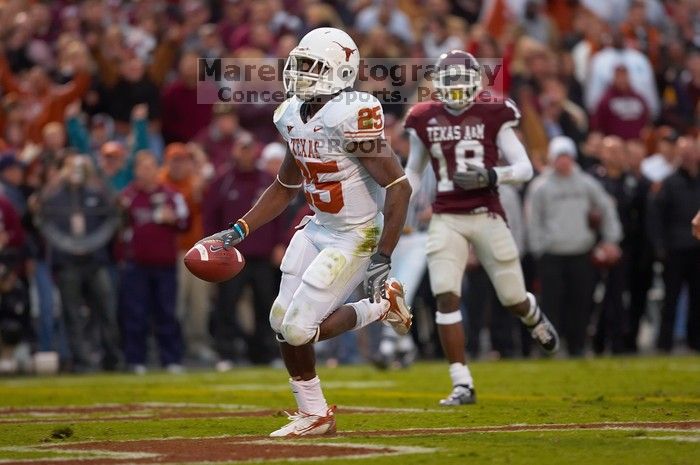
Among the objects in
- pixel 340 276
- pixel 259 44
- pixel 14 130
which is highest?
pixel 259 44

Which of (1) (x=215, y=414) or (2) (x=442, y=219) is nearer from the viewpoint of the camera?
(1) (x=215, y=414)

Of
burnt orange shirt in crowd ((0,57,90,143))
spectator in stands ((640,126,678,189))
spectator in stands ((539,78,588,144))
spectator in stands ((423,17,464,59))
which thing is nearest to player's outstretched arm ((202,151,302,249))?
burnt orange shirt in crowd ((0,57,90,143))

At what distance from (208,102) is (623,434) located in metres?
10.2

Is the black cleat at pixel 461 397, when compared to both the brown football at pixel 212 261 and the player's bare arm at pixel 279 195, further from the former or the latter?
the brown football at pixel 212 261

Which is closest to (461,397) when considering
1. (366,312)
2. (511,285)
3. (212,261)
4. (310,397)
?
(511,285)

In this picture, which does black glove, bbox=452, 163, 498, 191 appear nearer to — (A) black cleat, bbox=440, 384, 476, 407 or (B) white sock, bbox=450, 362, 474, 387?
(B) white sock, bbox=450, 362, 474, 387

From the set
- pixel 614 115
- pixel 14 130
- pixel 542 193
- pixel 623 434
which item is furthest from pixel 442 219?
pixel 614 115

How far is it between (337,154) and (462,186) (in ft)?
6.78

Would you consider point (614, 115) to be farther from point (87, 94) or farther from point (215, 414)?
point (215, 414)

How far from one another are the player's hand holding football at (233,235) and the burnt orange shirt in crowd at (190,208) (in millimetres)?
7158

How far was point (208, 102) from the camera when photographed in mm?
16391

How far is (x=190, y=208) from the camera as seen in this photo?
14953 mm

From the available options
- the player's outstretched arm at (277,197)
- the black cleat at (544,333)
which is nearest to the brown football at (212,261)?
the player's outstretched arm at (277,197)

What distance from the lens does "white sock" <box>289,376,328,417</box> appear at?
7.30 meters
